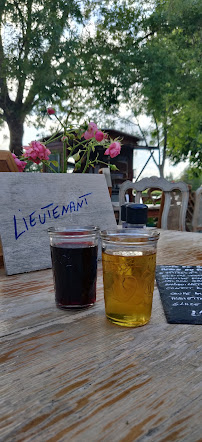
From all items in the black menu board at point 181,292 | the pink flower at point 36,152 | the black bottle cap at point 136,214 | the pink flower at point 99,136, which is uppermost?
A: the pink flower at point 99,136

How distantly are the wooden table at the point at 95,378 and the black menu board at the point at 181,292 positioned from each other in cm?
2

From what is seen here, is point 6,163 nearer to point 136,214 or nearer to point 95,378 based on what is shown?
point 136,214

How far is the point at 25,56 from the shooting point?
749 cm

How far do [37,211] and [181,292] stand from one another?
349 mm

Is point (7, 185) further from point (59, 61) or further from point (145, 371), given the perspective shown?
point (59, 61)

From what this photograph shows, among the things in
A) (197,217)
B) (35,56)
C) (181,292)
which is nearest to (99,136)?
(181,292)

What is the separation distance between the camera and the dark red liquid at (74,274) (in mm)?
557

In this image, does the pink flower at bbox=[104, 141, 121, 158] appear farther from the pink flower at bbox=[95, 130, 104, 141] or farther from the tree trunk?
the tree trunk

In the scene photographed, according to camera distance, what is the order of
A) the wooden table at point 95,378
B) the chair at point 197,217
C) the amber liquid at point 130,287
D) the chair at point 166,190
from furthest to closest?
the chair at point 197,217 → the chair at point 166,190 → the amber liquid at point 130,287 → the wooden table at point 95,378

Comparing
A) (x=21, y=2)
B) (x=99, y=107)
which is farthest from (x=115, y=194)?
(x=21, y=2)

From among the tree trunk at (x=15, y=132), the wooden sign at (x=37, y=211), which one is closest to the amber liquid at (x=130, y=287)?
the wooden sign at (x=37, y=211)

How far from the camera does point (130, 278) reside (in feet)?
1.63

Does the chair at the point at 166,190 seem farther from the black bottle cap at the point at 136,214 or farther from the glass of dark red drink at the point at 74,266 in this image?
the glass of dark red drink at the point at 74,266

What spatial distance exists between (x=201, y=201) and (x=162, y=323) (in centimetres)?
285
